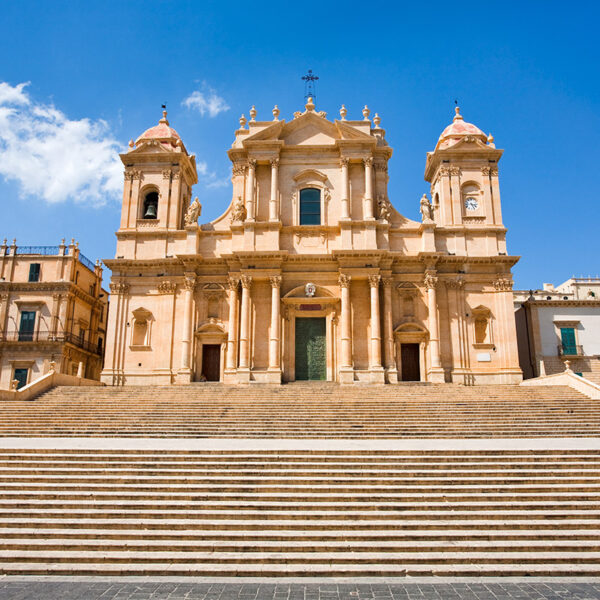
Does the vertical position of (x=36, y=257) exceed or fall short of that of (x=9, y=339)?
it exceeds it

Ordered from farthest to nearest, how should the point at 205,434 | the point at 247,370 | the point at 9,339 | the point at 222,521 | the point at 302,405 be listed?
1. the point at 9,339
2. the point at 247,370
3. the point at 302,405
4. the point at 205,434
5. the point at 222,521

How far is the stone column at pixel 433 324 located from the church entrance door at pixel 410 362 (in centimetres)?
103

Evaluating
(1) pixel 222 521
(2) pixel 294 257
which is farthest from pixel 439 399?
(1) pixel 222 521

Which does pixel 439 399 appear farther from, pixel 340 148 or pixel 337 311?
pixel 340 148

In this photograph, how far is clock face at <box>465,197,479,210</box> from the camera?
3044 cm

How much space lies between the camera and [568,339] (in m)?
32.7

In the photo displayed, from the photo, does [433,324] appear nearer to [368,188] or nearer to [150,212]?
[368,188]

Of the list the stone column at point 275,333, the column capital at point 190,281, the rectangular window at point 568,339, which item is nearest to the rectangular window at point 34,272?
the column capital at point 190,281

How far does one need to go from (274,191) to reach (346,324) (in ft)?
26.8

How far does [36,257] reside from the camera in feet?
120

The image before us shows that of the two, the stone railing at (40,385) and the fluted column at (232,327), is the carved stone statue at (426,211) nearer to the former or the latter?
the fluted column at (232,327)

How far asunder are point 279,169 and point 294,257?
5.37 meters

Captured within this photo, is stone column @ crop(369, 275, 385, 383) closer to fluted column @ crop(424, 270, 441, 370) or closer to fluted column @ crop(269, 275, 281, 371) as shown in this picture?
fluted column @ crop(424, 270, 441, 370)

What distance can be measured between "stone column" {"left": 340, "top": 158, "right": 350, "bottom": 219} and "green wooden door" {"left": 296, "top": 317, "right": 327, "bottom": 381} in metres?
5.71
